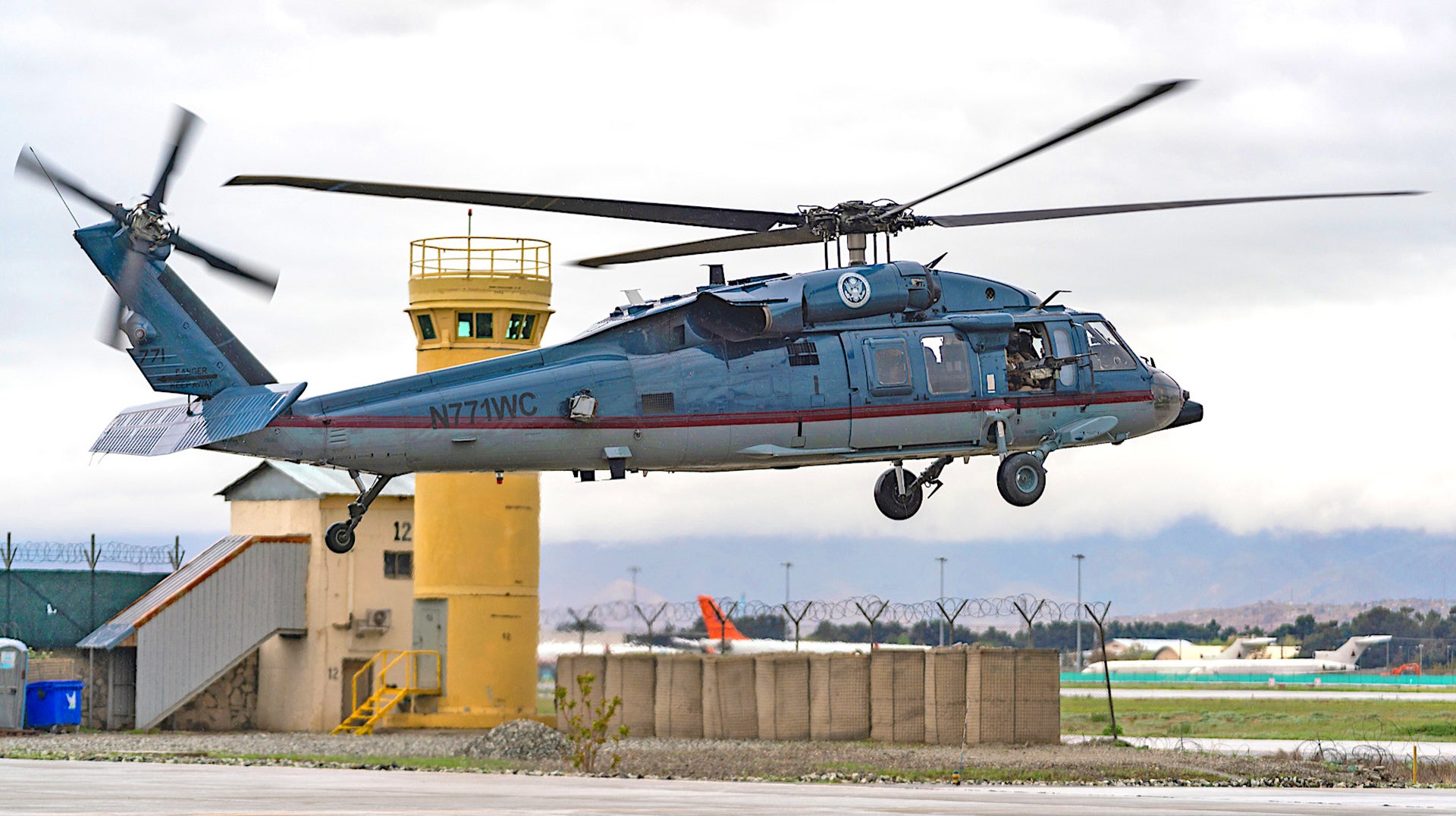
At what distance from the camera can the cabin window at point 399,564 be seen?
49.8m

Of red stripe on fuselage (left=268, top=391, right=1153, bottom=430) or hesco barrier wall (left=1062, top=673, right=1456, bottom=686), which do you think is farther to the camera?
hesco barrier wall (left=1062, top=673, right=1456, bottom=686)

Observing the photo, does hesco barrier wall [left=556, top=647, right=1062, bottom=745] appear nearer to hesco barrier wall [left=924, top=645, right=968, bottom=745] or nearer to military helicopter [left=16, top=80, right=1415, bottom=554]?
hesco barrier wall [left=924, top=645, right=968, bottom=745]

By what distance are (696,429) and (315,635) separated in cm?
2671

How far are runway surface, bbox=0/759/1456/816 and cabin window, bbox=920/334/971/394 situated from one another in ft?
20.1

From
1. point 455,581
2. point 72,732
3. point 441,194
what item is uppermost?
point 441,194

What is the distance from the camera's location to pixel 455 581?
152 ft

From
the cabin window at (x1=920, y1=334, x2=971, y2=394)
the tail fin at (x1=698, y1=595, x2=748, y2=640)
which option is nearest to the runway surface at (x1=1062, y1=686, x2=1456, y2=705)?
the tail fin at (x1=698, y1=595, x2=748, y2=640)

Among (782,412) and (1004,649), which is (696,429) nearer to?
(782,412)

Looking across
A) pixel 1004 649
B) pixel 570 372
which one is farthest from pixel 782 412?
pixel 1004 649

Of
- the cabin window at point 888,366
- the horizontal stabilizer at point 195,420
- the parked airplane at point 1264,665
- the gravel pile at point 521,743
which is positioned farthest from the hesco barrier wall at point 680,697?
the parked airplane at point 1264,665

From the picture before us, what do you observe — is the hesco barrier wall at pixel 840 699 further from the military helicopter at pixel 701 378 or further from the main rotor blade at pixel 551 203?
the main rotor blade at pixel 551 203

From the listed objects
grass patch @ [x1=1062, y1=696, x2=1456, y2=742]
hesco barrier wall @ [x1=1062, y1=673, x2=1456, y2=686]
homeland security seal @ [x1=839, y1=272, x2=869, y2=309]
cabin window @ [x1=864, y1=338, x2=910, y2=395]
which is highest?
homeland security seal @ [x1=839, y1=272, x2=869, y2=309]

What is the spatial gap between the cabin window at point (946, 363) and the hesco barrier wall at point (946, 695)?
46.5 ft

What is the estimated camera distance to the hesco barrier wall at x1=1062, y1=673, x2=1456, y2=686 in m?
95.8
